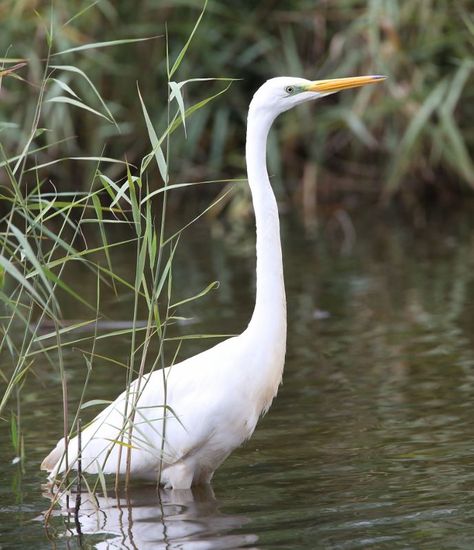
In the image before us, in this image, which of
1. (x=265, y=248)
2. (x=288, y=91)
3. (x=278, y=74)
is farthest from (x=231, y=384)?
(x=278, y=74)

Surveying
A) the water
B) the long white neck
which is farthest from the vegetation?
the long white neck

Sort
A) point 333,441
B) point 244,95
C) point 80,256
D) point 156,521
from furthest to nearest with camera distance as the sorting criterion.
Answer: point 244,95 → point 333,441 → point 156,521 → point 80,256

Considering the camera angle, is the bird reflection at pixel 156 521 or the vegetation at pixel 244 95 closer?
the bird reflection at pixel 156 521

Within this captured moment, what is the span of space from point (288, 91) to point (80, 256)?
3.64 ft

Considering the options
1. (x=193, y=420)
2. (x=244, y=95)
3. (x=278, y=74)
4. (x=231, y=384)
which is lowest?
(x=193, y=420)

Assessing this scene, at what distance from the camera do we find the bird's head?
4.62 metres

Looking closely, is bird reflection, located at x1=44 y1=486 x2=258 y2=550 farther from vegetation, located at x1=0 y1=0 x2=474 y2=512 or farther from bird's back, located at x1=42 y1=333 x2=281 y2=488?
vegetation, located at x1=0 y1=0 x2=474 y2=512

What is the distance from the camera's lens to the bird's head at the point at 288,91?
4.62 meters

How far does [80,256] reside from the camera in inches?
162

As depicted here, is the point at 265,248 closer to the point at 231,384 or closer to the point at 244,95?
the point at 231,384

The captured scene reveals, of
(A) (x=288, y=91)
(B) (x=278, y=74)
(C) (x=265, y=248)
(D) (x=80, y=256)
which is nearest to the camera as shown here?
(D) (x=80, y=256)

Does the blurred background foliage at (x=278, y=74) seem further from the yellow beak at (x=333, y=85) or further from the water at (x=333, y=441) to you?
the yellow beak at (x=333, y=85)

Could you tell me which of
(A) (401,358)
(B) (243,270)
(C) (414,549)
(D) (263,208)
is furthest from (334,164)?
(C) (414,549)

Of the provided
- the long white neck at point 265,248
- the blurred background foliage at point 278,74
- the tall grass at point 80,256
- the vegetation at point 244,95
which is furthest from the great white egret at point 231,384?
the blurred background foliage at point 278,74
